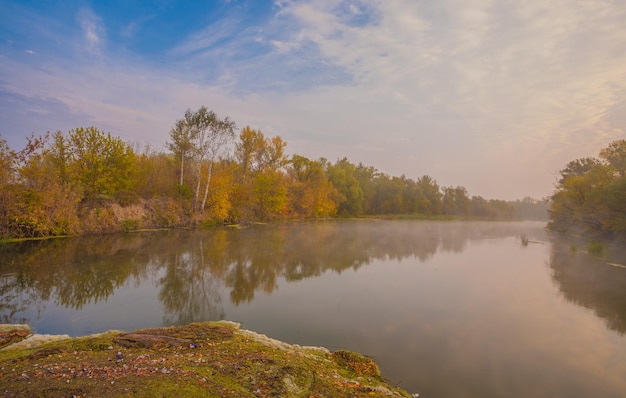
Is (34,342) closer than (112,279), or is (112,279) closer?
(34,342)

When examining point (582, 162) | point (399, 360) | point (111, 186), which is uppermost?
point (582, 162)

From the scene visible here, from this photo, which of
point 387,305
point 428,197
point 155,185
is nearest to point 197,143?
point 155,185

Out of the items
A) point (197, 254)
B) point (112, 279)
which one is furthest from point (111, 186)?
point (112, 279)

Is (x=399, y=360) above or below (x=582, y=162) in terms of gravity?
below

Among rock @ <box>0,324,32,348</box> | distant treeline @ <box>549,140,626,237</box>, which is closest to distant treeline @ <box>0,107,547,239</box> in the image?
rock @ <box>0,324,32,348</box>

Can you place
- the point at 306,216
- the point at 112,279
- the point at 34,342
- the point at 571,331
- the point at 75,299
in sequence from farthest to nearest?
the point at 306,216
the point at 112,279
the point at 75,299
the point at 571,331
the point at 34,342

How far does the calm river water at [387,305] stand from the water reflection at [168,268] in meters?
0.07

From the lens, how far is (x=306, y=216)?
54.6m

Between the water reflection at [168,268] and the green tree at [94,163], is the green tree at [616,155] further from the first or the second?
the green tree at [94,163]

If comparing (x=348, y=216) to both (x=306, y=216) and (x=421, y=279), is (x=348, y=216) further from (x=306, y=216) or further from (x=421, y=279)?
(x=421, y=279)

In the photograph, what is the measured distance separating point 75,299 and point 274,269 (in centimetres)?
676

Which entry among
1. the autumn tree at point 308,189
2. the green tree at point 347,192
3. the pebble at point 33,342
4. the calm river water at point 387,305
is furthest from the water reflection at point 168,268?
the green tree at point 347,192

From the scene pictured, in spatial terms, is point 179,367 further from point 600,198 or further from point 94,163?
point 600,198

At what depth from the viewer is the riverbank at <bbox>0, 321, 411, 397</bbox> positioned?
3387mm
